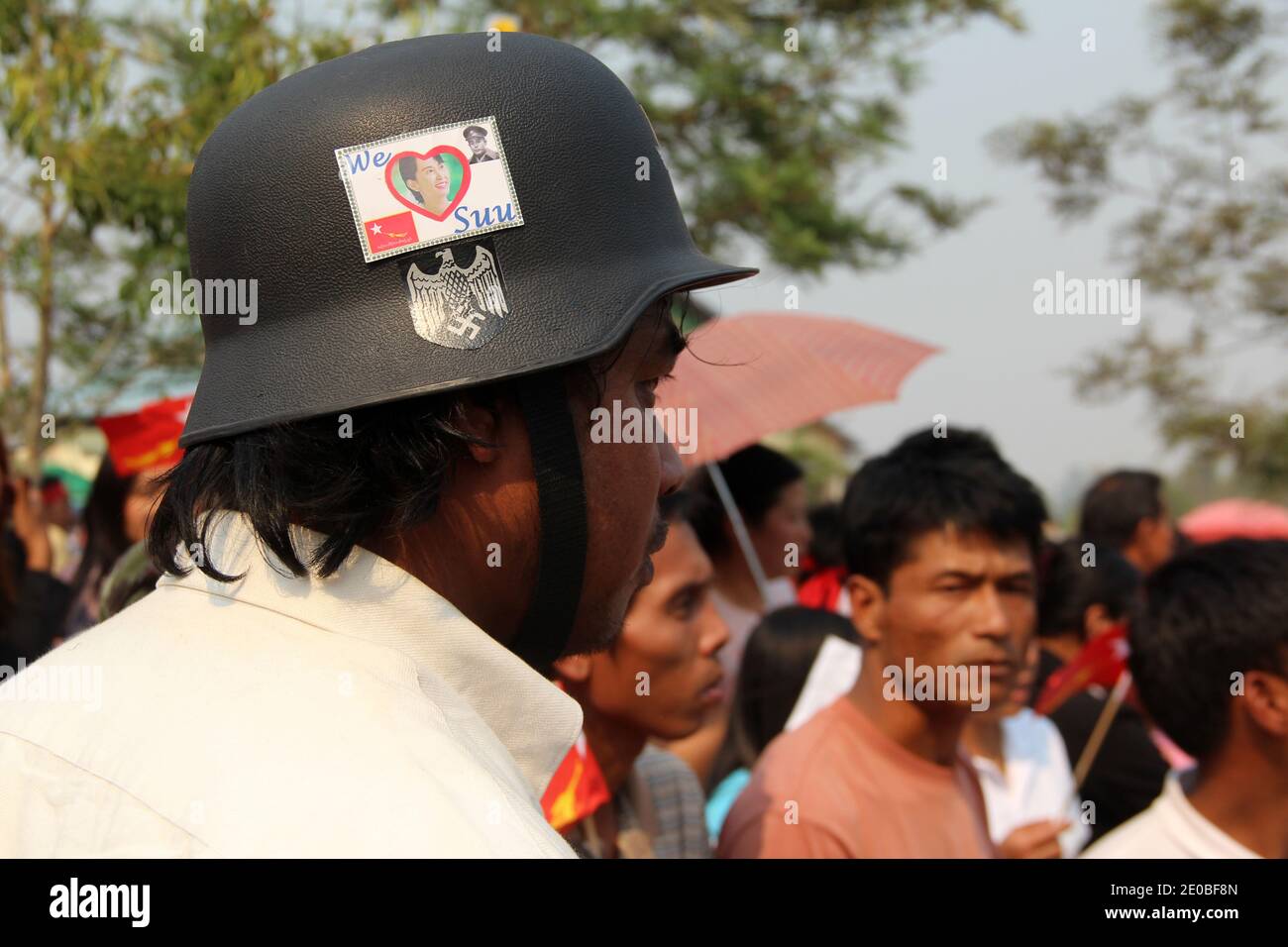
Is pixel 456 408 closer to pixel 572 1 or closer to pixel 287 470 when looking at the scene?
pixel 287 470

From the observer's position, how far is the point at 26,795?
123cm

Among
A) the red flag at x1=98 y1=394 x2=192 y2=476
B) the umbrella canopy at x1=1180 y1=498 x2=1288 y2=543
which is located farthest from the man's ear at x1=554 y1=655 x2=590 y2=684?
the umbrella canopy at x1=1180 y1=498 x2=1288 y2=543

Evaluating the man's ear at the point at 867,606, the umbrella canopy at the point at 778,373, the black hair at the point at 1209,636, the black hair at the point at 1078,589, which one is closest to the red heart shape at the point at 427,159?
the man's ear at the point at 867,606

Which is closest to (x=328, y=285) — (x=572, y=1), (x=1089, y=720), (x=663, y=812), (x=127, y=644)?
(x=127, y=644)

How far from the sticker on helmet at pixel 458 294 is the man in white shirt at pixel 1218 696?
2.05 m

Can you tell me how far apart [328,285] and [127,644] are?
18.6 inches

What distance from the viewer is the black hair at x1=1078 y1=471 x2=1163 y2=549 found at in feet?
22.5

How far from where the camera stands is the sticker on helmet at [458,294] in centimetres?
148

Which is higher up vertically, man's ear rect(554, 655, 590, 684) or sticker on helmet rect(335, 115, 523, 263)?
sticker on helmet rect(335, 115, 523, 263)

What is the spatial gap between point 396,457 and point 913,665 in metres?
1.97

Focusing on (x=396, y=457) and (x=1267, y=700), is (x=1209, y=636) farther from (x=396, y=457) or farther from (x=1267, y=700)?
(x=396, y=457)

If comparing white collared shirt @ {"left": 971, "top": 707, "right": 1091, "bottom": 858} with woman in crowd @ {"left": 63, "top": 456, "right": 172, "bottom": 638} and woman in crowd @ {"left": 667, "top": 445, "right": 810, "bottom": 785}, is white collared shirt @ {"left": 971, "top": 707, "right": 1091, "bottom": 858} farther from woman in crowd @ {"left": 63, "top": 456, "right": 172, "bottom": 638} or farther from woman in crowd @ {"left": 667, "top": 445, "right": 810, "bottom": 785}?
woman in crowd @ {"left": 63, "top": 456, "right": 172, "bottom": 638}

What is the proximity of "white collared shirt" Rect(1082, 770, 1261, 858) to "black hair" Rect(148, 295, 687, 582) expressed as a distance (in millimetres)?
1971

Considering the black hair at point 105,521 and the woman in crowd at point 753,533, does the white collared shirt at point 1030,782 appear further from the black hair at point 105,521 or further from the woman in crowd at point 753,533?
the black hair at point 105,521
